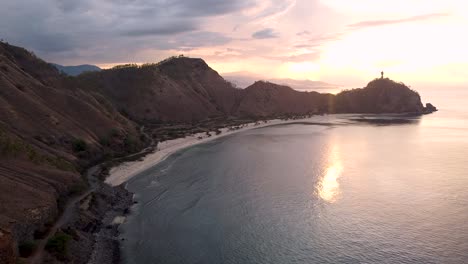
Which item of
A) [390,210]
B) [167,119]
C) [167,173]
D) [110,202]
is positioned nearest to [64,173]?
[110,202]

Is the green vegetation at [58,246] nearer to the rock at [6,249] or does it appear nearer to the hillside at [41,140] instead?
the hillside at [41,140]

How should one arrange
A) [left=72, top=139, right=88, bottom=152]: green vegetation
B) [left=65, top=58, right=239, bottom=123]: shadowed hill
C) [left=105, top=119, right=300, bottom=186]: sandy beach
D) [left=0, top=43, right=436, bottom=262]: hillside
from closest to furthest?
[left=0, top=43, right=436, bottom=262]: hillside
[left=105, top=119, right=300, bottom=186]: sandy beach
[left=72, top=139, right=88, bottom=152]: green vegetation
[left=65, top=58, right=239, bottom=123]: shadowed hill

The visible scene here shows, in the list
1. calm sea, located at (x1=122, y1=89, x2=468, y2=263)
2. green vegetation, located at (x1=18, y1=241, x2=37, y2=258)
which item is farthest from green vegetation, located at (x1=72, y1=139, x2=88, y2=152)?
green vegetation, located at (x1=18, y1=241, x2=37, y2=258)

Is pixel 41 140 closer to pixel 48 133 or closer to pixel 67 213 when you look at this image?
pixel 48 133

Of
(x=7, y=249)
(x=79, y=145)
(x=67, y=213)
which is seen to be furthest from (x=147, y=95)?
(x=7, y=249)

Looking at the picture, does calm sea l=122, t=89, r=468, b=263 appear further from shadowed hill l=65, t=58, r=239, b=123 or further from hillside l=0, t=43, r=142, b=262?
shadowed hill l=65, t=58, r=239, b=123
